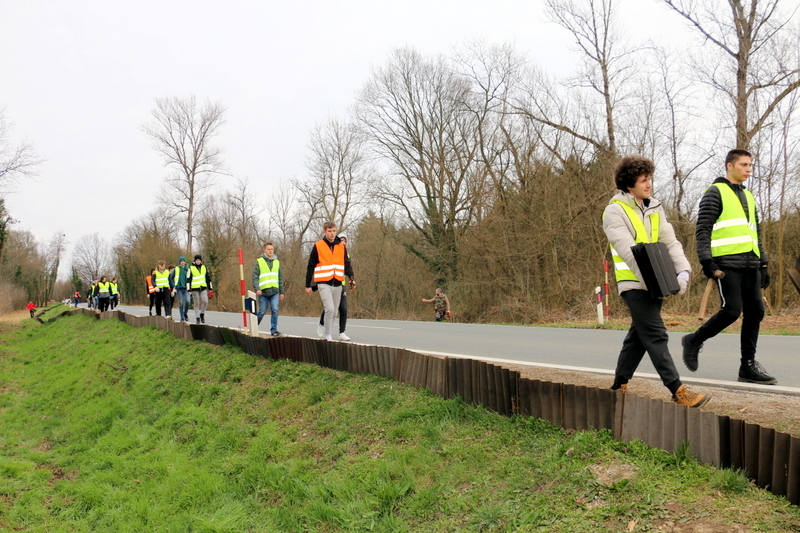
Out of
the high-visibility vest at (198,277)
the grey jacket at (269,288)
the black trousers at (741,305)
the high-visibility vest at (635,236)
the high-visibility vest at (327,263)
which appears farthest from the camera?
the high-visibility vest at (198,277)

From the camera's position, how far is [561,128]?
21484mm

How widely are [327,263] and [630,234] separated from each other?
5456mm

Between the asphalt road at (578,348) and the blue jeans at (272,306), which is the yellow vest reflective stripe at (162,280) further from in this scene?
the asphalt road at (578,348)

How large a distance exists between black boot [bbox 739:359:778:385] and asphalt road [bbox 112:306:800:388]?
10cm

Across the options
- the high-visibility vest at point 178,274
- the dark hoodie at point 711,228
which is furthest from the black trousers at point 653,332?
the high-visibility vest at point 178,274

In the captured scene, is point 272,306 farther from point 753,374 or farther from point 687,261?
point 687,261

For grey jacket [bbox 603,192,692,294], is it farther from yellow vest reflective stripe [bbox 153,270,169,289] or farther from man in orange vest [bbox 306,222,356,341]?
yellow vest reflective stripe [bbox 153,270,169,289]

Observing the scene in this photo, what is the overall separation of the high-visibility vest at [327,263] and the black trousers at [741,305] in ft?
17.0

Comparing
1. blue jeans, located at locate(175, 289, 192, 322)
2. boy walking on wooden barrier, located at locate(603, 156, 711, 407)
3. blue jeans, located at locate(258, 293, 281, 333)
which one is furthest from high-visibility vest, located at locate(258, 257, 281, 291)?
boy walking on wooden barrier, located at locate(603, 156, 711, 407)

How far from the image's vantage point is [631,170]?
4.41 metres

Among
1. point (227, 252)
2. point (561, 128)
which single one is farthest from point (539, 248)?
point (227, 252)

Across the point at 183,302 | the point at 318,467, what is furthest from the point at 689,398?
the point at 183,302

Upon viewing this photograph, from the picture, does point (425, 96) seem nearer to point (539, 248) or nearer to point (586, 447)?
point (539, 248)

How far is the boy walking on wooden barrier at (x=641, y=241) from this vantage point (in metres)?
4.27
